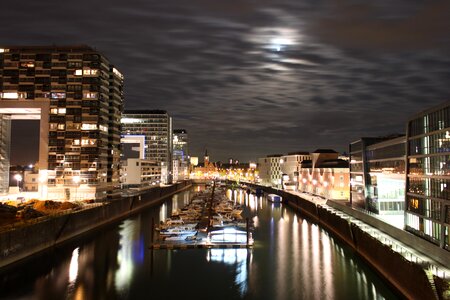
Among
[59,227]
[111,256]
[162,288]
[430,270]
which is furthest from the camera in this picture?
[59,227]

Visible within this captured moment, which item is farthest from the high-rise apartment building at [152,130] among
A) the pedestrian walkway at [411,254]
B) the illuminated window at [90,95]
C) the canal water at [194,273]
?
the pedestrian walkway at [411,254]

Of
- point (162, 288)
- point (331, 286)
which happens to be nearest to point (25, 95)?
point (162, 288)

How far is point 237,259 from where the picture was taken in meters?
37.4

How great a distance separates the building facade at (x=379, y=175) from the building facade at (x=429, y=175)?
4395 millimetres

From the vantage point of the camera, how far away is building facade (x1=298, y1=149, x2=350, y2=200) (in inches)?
2889

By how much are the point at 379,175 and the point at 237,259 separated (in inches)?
800

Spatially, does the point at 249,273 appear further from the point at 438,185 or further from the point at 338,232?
the point at 338,232

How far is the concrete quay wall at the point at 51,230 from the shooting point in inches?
1262

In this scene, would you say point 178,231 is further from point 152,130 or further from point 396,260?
point 152,130

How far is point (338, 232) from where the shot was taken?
48500 millimetres

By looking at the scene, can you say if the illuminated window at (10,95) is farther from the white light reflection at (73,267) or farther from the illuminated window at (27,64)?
the white light reflection at (73,267)

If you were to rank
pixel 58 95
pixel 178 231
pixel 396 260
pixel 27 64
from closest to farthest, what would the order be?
pixel 396 260
pixel 178 231
pixel 27 64
pixel 58 95

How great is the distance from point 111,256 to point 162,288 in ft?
38.7

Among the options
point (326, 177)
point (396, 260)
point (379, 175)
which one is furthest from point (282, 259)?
point (326, 177)
